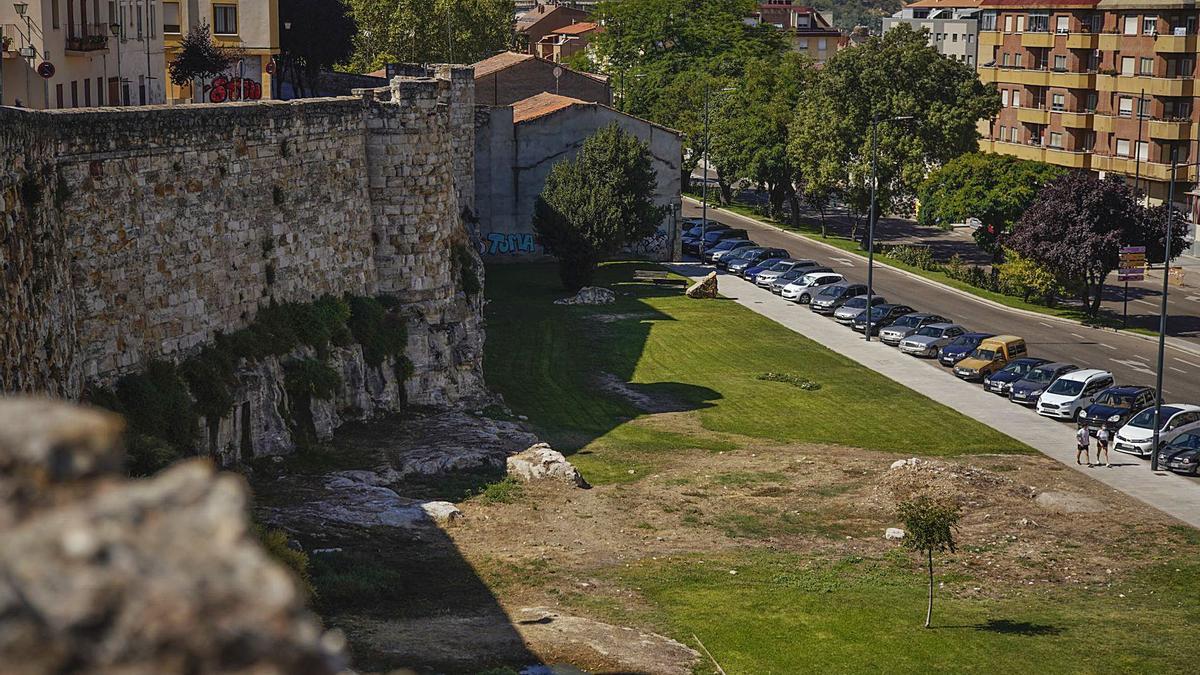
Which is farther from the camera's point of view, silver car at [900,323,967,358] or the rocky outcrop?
silver car at [900,323,967,358]

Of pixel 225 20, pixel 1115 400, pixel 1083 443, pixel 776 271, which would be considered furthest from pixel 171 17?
pixel 1083 443

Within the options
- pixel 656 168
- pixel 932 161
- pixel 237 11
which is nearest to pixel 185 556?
pixel 237 11

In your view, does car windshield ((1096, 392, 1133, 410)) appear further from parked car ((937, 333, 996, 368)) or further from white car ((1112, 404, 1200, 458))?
parked car ((937, 333, 996, 368))

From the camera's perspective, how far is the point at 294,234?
123 ft

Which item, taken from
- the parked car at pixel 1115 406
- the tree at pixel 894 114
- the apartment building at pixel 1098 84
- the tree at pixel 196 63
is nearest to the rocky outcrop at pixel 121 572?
the parked car at pixel 1115 406

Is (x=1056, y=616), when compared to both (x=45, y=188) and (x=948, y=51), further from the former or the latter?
(x=948, y=51)

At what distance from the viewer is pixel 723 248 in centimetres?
8156

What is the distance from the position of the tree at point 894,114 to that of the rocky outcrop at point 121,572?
7967cm

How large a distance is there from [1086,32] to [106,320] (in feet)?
270

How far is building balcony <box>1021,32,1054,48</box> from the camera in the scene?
10342 centimetres

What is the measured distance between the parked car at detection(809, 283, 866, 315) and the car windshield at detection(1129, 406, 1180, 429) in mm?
22137

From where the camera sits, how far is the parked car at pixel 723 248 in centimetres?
8032

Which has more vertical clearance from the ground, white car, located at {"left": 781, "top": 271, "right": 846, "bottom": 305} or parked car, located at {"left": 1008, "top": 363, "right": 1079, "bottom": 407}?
white car, located at {"left": 781, "top": 271, "right": 846, "bottom": 305}

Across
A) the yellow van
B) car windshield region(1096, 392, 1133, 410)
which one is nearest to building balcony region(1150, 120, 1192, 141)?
the yellow van
